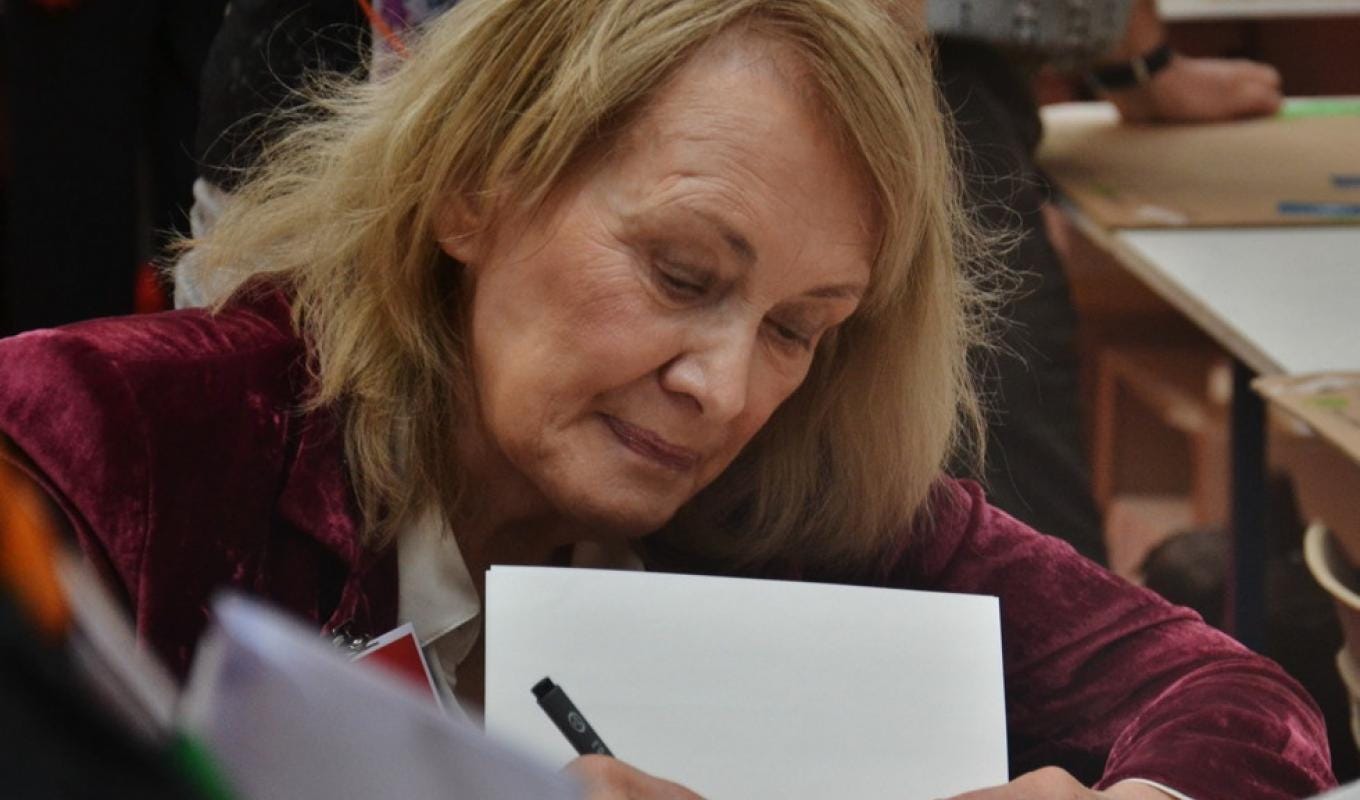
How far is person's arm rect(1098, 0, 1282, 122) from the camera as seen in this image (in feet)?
11.3

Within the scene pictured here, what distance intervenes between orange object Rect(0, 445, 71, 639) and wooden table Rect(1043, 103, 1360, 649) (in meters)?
2.05

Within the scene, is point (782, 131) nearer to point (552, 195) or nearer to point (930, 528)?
point (552, 195)

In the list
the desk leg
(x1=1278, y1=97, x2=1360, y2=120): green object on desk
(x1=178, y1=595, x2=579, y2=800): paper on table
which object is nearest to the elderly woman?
(x1=178, y1=595, x2=579, y2=800): paper on table

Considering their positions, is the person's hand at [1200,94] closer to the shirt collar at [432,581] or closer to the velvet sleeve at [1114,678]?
the velvet sleeve at [1114,678]

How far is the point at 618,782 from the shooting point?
822 millimetres

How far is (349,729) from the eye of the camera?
454 mm

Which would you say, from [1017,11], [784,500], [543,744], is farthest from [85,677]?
[1017,11]

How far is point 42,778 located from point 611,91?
784 millimetres

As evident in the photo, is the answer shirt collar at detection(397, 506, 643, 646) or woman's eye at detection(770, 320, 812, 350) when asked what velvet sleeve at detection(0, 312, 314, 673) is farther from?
woman's eye at detection(770, 320, 812, 350)

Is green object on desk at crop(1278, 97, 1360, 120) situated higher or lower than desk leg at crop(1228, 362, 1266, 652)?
higher

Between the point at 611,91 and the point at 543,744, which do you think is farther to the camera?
the point at 611,91

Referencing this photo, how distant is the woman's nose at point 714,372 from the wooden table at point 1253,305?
1318 millimetres

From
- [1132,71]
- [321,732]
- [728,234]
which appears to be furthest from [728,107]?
[1132,71]

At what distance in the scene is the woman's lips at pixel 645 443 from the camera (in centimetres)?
115
